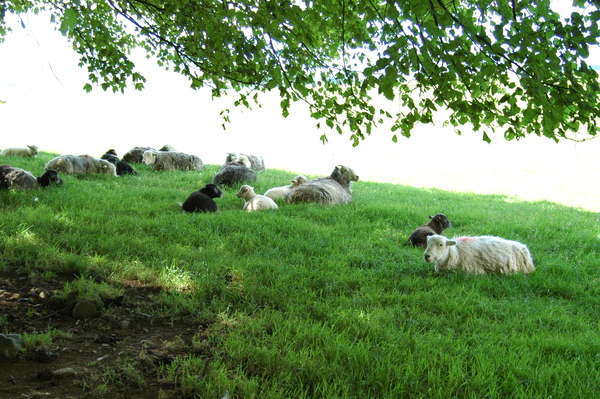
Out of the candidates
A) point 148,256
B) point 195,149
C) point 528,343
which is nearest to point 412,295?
point 528,343

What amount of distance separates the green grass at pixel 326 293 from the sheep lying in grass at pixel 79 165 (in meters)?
3.32

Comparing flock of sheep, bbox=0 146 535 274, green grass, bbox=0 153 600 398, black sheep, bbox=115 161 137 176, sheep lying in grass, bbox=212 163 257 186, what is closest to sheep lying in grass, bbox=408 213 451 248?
flock of sheep, bbox=0 146 535 274

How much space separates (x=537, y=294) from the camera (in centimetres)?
634

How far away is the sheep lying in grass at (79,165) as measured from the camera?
44.7 ft

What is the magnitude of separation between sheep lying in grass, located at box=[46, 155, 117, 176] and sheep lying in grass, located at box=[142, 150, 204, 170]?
2.87 m

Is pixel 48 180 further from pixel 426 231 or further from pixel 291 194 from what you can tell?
pixel 426 231

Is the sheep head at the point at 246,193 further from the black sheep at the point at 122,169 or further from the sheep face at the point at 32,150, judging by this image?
the sheep face at the point at 32,150

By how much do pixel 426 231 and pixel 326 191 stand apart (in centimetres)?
395

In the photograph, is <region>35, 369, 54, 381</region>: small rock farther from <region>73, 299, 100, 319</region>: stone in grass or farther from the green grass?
<region>73, 299, 100, 319</region>: stone in grass

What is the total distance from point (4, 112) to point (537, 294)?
165 ft

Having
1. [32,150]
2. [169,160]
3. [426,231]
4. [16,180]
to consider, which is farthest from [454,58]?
[32,150]

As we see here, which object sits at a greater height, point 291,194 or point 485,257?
point 291,194

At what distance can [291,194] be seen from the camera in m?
11.8

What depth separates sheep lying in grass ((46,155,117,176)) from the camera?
44.7 ft
